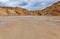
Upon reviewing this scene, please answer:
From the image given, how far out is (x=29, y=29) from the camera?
672 mm

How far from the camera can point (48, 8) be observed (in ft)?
Result: 3.54

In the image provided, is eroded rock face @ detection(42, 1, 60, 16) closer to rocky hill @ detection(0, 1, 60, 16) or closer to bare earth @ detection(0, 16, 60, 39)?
rocky hill @ detection(0, 1, 60, 16)

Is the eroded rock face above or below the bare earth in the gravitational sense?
above

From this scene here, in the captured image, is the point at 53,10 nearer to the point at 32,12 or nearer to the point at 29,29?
the point at 32,12

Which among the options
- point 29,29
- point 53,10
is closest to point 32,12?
point 53,10

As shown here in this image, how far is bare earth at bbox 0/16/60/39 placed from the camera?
58cm

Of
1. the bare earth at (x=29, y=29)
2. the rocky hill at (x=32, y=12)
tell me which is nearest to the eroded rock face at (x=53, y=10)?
the rocky hill at (x=32, y=12)

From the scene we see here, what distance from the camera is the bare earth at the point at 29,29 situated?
58 centimetres

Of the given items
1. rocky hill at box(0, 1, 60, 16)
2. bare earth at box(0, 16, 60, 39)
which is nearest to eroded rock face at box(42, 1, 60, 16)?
rocky hill at box(0, 1, 60, 16)

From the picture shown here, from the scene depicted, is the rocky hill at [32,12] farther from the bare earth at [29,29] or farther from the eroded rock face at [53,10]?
the bare earth at [29,29]

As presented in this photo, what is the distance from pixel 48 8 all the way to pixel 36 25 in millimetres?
398

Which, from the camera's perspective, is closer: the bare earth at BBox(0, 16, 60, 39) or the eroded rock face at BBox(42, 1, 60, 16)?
the bare earth at BBox(0, 16, 60, 39)

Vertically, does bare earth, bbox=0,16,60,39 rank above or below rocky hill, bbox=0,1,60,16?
below

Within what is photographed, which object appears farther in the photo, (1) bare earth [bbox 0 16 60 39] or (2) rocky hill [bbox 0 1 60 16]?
(2) rocky hill [bbox 0 1 60 16]
